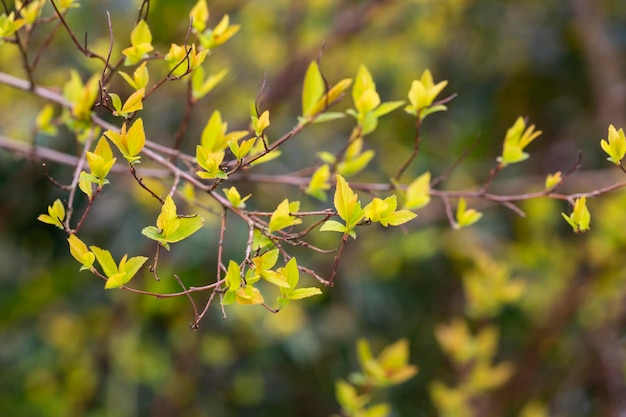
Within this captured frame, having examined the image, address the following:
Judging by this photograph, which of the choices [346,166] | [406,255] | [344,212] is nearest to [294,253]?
[406,255]

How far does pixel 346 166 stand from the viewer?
2.03 feet

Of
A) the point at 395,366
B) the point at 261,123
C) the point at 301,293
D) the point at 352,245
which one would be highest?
the point at 261,123

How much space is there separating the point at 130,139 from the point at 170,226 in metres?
0.06

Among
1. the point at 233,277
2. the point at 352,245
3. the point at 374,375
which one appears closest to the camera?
the point at 233,277

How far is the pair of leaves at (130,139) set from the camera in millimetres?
428

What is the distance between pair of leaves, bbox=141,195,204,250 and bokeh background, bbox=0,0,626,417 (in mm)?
801

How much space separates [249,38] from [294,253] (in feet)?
1.79

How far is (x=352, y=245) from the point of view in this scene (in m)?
1.56

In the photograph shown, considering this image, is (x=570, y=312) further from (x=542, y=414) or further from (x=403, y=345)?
(x=403, y=345)

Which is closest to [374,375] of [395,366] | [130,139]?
[395,366]

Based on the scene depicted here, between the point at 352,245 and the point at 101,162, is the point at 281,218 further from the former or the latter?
the point at 352,245

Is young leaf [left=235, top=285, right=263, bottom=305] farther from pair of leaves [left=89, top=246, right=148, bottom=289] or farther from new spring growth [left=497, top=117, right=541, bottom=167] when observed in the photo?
new spring growth [left=497, top=117, right=541, bottom=167]

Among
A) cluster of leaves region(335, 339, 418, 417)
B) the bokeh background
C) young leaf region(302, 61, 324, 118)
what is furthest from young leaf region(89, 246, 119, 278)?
the bokeh background

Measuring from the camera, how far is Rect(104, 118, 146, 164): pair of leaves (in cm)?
43
